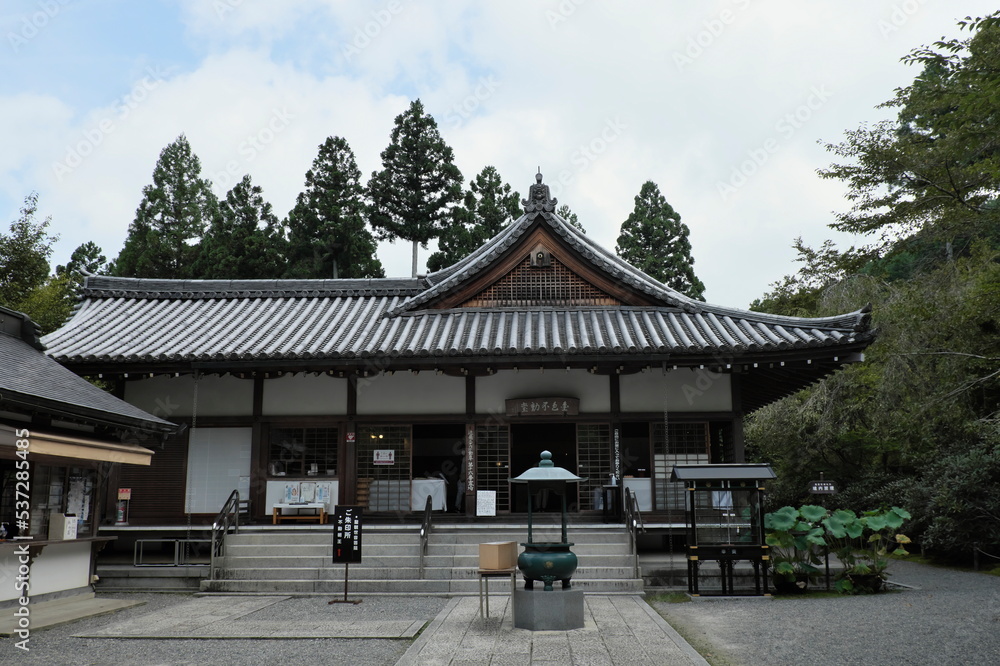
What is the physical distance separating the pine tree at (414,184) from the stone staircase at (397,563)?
29207 millimetres

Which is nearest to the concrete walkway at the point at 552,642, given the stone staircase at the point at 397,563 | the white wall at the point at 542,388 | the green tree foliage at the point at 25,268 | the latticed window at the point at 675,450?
the stone staircase at the point at 397,563

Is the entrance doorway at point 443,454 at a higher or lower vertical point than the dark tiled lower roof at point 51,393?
lower

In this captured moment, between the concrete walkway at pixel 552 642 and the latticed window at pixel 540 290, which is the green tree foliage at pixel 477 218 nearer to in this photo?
the latticed window at pixel 540 290

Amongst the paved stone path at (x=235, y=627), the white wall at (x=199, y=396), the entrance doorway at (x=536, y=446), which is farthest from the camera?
the entrance doorway at (x=536, y=446)

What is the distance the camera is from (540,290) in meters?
17.7

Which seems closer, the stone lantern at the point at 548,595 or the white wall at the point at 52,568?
the stone lantern at the point at 548,595

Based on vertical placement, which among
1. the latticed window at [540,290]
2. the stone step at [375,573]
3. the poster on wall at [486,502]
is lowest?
the stone step at [375,573]

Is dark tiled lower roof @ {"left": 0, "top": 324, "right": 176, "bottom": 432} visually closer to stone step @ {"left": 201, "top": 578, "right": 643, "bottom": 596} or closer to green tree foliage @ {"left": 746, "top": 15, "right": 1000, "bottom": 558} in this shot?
stone step @ {"left": 201, "top": 578, "right": 643, "bottom": 596}

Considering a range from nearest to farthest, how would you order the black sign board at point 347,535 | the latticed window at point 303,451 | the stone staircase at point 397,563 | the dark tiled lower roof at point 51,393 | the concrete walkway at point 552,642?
the concrete walkway at point 552,642
the dark tiled lower roof at point 51,393
the black sign board at point 347,535
the stone staircase at point 397,563
the latticed window at point 303,451

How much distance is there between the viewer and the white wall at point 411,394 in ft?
52.3

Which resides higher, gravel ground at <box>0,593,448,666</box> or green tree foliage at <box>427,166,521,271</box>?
green tree foliage at <box>427,166,521,271</box>

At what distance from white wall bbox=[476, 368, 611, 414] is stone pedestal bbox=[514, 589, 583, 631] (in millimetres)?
6768

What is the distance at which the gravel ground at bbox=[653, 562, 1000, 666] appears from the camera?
7.79m

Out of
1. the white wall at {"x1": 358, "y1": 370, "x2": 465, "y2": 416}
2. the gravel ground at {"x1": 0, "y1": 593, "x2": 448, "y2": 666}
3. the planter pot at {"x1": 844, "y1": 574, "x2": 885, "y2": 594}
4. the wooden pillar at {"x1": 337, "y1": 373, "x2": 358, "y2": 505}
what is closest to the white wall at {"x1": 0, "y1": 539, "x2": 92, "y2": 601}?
the gravel ground at {"x1": 0, "y1": 593, "x2": 448, "y2": 666}
